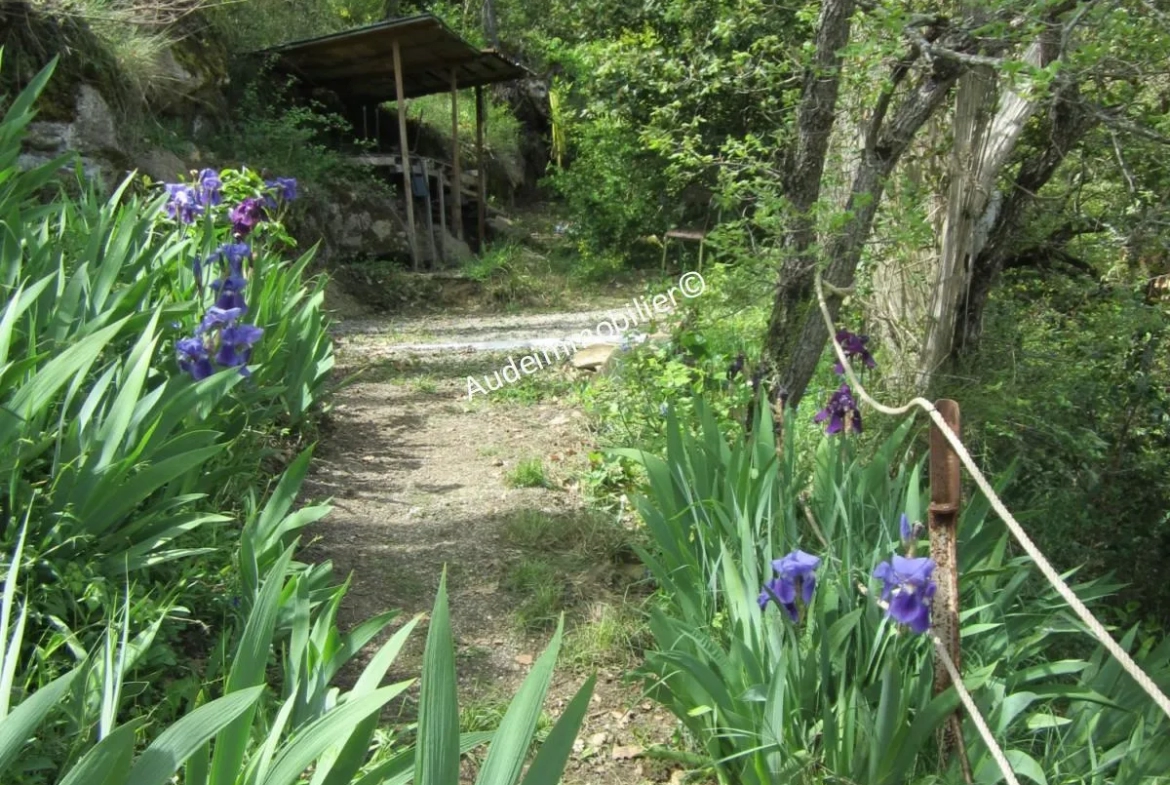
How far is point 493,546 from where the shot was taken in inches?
125

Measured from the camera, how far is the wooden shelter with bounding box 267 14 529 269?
9672 mm

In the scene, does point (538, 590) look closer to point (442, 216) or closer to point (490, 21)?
point (442, 216)

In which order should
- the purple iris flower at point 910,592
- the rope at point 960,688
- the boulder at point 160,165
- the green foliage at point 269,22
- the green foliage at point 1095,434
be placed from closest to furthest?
the rope at point 960,688 < the purple iris flower at point 910,592 < the green foliage at point 1095,434 < the boulder at point 160,165 < the green foliage at point 269,22

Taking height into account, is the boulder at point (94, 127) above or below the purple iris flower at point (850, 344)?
above

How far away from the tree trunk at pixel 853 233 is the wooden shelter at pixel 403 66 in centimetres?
693

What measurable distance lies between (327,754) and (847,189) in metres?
2.74

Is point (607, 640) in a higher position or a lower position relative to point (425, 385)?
higher

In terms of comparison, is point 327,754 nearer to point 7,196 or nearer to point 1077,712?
point 1077,712

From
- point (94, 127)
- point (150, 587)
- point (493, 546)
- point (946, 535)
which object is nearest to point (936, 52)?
point (946, 535)

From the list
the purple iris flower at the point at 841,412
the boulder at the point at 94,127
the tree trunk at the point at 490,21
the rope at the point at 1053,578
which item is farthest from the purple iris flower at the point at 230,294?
the tree trunk at the point at 490,21

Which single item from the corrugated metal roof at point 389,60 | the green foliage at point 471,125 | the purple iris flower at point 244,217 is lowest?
the green foliage at point 471,125

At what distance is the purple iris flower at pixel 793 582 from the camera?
1.76 m

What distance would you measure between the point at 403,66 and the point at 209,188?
27.2ft

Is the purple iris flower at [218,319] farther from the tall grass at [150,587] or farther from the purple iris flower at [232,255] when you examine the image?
the purple iris flower at [232,255]
